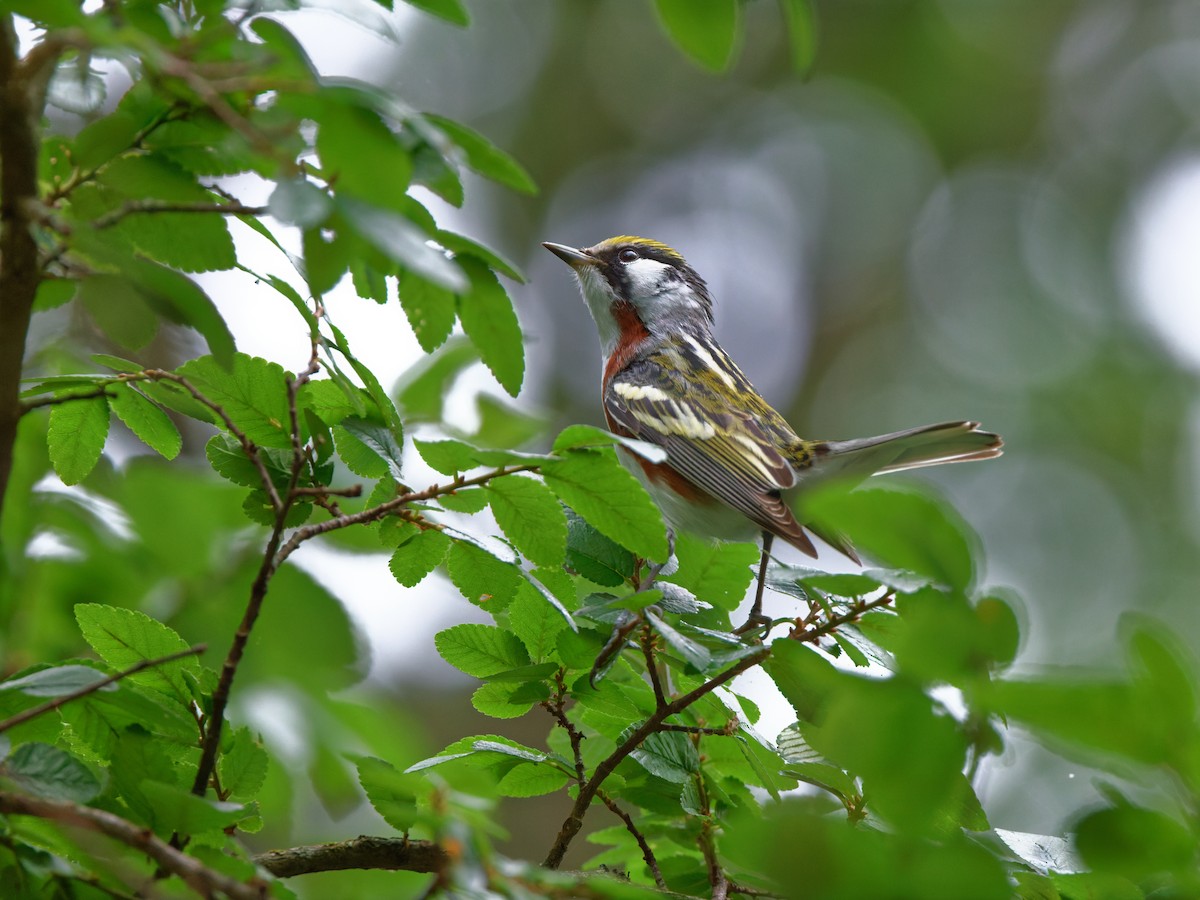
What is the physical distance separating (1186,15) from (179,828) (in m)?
15.0

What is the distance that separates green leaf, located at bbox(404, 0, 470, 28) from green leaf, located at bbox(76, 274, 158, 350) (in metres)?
0.58

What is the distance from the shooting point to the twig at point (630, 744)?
1938 mm

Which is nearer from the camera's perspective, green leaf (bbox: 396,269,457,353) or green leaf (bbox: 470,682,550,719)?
green leaf (bbox: 396,269,457,353)

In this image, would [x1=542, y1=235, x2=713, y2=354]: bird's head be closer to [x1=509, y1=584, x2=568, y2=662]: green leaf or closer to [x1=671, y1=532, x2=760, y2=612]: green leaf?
[x1=671, y1=532, x2=760, y2=612]: green leaf

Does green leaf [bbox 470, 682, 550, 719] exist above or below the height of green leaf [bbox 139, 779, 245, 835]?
above

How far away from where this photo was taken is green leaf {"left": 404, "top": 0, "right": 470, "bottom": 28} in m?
1.32

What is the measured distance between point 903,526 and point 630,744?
1.10 m

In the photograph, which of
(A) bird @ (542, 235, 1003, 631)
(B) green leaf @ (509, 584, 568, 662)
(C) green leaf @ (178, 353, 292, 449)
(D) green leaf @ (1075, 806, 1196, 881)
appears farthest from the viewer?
(A) bird @ (542, 235, 1003, 631)

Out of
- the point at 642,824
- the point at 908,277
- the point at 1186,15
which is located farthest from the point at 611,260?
the point at 1186,15

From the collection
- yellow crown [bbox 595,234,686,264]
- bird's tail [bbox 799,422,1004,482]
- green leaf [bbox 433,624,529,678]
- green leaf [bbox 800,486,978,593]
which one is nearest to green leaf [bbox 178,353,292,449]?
green leaf [bbox 433,624,529,678]

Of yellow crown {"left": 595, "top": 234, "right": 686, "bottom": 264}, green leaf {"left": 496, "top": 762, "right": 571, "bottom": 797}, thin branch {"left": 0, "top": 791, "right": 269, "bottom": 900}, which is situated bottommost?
thin branch {"left": 0, "top": 791, "right": 269, "bottom": 900}

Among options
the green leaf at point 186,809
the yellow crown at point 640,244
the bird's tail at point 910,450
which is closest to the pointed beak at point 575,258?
the yellow crown at point 640,244

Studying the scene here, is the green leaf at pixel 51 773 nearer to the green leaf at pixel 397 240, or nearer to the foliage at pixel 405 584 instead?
the foliage at pixel 405 584

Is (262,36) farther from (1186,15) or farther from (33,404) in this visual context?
(1186,15)
